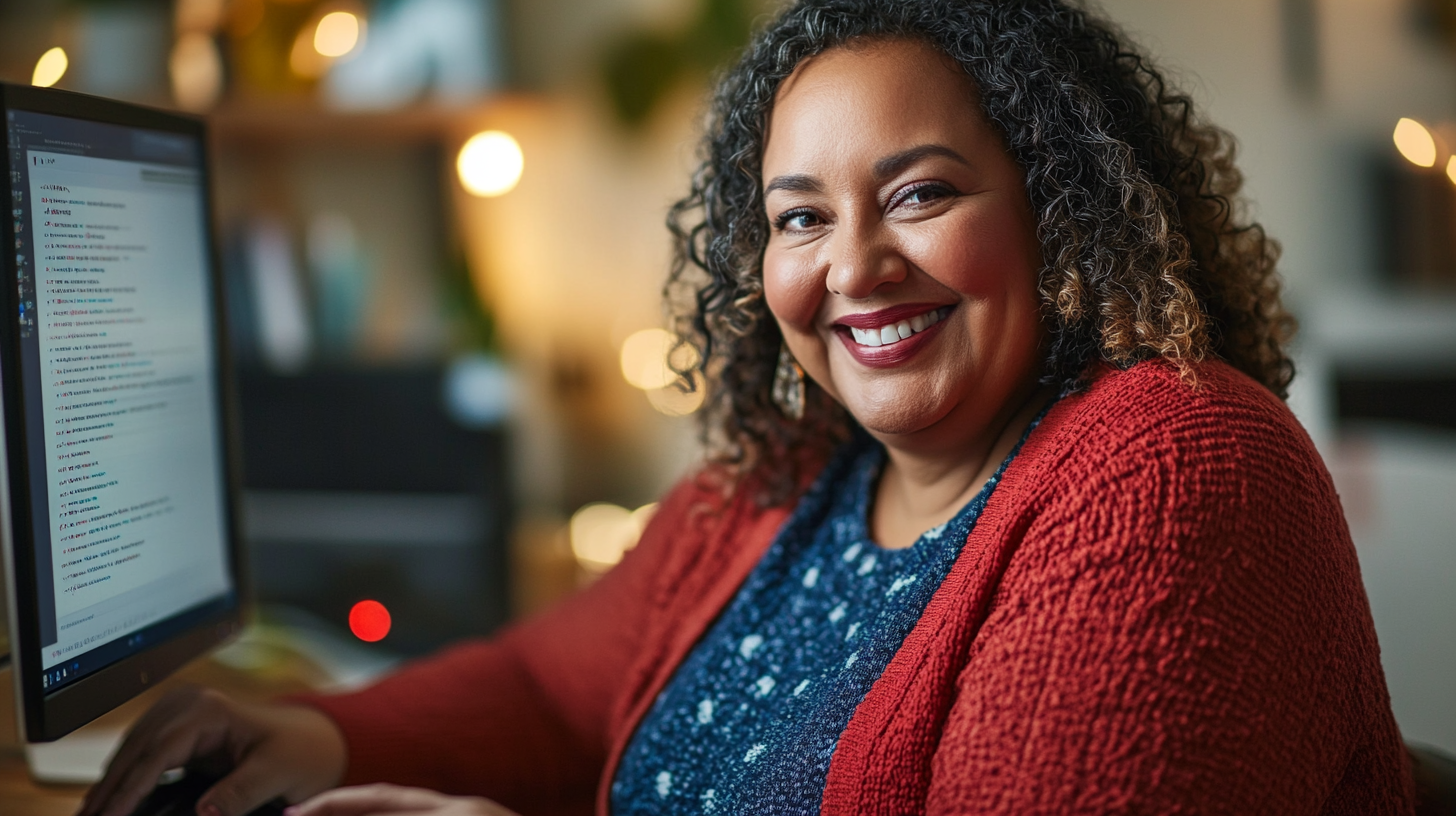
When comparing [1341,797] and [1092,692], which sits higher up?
[1092,692]

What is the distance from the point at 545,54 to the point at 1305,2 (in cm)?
178

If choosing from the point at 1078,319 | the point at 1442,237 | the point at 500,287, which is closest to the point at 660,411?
the point at 500,287

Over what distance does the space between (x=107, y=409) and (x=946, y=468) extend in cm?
69

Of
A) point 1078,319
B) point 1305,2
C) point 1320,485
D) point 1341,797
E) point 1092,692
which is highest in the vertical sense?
point 1305,2

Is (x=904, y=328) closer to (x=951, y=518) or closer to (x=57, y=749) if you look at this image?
(x=951, y=518)

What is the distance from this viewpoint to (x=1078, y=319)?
87 centimetres

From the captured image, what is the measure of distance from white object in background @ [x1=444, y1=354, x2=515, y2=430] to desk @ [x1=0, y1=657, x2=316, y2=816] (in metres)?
1.23

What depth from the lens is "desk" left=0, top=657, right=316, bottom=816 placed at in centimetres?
96

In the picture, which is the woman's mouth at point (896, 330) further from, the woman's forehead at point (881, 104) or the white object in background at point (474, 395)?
the white object in background at point (474, 395)

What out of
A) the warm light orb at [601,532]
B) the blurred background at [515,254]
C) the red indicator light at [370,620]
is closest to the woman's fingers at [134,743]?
the blurred background at [515,254]

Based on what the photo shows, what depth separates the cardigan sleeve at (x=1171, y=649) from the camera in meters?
0.67

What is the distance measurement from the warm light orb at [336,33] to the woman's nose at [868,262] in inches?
83.7

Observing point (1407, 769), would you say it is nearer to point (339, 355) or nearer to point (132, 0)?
point (339, 355)

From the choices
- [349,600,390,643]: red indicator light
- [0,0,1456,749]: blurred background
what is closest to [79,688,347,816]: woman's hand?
[0,0,1456,749]: blurred background
